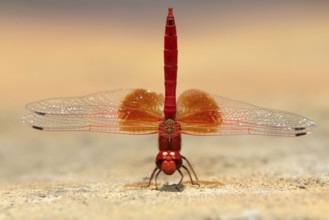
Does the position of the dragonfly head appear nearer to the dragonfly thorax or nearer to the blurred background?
the dragonfly thorax

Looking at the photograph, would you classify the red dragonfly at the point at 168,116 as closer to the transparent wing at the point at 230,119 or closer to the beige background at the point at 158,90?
the transparent wing at the point at 230,119

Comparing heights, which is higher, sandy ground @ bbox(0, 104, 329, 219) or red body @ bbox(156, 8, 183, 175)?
red body @ bbox(156, 8, 183, 175)

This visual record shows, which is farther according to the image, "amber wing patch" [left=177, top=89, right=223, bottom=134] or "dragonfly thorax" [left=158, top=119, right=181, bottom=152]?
"amber wing patch" [left=177, top=89, right=223, bottom=134]

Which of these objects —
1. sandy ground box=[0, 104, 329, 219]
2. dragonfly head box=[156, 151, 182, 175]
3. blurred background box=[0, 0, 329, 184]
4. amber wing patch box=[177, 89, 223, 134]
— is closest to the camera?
sandy ground box=[0, 104, 329, 219]

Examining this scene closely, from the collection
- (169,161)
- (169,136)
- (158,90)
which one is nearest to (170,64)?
(169,136)

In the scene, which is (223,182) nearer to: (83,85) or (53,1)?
(83,85)

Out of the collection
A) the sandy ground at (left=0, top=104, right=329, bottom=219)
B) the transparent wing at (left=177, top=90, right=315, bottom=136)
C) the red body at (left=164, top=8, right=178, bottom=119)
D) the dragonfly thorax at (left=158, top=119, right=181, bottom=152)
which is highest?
the red body at (left=164, top=8, right=178, bottom=119)

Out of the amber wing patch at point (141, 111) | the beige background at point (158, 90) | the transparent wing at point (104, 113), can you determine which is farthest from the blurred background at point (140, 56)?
the amber wing patch at point (141, 111)

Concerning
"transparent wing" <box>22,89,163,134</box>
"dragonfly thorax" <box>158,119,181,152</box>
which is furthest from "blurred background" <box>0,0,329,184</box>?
"dragonfly thorax" <box>158,119,181,152</box>
